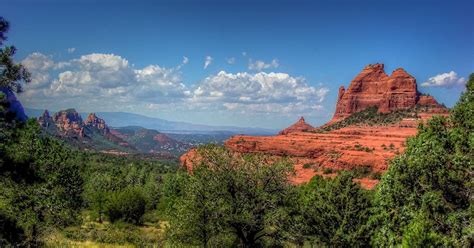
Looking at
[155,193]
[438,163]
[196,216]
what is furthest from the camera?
[155,193]

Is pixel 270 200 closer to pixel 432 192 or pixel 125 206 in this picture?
pixel 432 192

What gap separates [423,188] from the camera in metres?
20.7

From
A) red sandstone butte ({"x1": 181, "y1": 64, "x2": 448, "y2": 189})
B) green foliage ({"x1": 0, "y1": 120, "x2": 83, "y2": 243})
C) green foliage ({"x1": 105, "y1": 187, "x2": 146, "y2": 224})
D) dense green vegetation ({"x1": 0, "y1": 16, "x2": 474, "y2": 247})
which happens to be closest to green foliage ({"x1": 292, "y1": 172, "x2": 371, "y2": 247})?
dense green vegetation ({"x1": 0, "y1": 16, "x2": 474, "y2": 247})

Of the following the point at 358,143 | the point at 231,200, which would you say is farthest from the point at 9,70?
the point at 358,143

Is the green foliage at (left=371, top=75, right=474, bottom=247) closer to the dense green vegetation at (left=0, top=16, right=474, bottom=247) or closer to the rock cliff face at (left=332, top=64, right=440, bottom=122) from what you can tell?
the dense green vegetation at (left=0, top=16, right=474, bottom=247)

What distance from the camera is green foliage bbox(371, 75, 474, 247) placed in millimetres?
18266

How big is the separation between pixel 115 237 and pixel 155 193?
44.3 metres

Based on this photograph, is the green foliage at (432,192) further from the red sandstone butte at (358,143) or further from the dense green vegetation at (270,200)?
the red sandstone butte at (358,143)

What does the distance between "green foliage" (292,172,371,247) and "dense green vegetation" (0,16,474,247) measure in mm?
93

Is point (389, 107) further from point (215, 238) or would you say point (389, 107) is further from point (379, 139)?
point (215, 238)

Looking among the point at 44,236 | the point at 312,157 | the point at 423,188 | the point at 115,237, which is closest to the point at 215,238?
the point at 44,236

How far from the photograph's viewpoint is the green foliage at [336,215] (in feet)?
109

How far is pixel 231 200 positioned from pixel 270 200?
3058mm

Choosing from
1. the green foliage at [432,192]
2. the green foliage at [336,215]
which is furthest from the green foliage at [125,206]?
the green foliage at [432,192]
